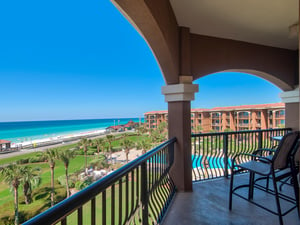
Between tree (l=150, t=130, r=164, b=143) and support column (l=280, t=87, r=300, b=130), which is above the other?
support column (l=280, t=87, r=300, b=130)

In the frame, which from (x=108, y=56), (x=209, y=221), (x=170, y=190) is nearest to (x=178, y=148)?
(x=170, y=190)

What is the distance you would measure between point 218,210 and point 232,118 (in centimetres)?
1430

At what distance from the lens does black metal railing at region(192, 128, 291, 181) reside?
3162 millimetres

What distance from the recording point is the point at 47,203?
27.4 feet

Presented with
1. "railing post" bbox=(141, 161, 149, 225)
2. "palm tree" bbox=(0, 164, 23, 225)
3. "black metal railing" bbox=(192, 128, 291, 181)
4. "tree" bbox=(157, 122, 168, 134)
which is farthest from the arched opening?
"palm tree" bbox=(0, 164, 23, 225)

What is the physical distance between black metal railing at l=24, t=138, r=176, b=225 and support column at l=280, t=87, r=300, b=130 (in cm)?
349

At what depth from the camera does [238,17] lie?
2453 millimetres

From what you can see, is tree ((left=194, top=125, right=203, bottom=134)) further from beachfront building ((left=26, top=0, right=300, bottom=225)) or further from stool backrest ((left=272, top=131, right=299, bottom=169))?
stool backrest ((left=272, top=131, right=299, bottom=169))

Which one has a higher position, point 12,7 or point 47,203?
point 12,7

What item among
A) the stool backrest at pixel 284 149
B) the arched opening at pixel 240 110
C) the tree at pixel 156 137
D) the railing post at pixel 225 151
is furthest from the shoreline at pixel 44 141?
the stool backrest at pixel 284 149

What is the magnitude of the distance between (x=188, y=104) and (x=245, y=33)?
1.83m

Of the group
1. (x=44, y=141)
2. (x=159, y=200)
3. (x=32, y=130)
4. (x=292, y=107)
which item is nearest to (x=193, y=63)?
(x=159, y=200)

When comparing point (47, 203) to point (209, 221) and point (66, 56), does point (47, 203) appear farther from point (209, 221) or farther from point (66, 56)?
point (66, 56)

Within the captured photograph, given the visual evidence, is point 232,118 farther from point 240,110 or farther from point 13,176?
point 13,176
